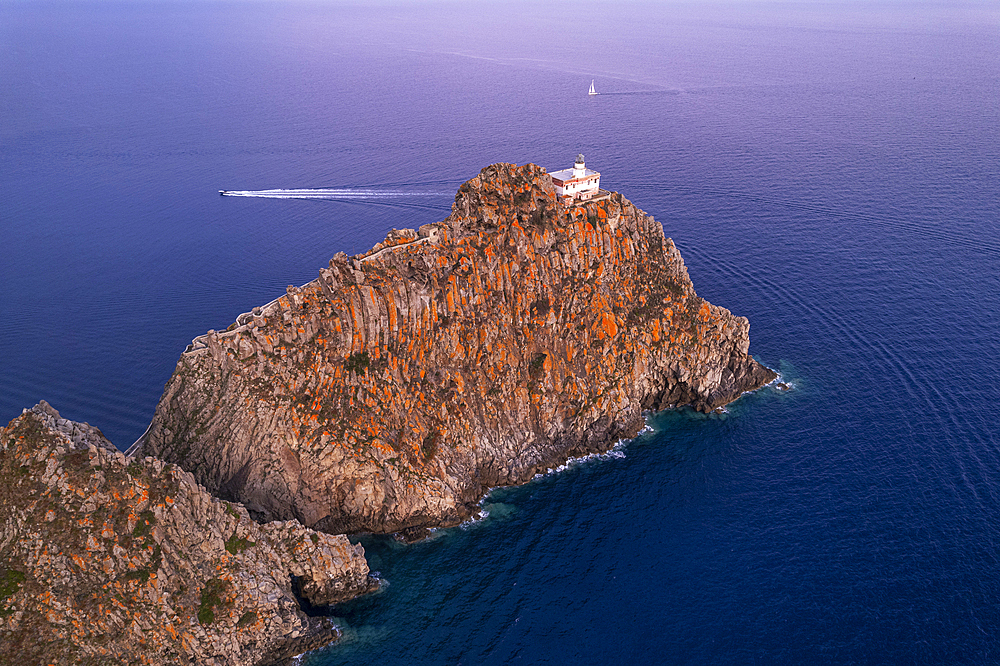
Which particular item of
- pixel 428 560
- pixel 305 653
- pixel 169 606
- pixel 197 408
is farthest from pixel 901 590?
pixel 197 408

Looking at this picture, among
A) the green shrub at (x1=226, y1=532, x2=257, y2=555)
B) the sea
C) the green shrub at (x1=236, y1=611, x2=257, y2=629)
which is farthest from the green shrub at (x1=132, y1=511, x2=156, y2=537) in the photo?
the sea

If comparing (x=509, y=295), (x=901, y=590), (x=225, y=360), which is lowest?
(x=901, y=590)

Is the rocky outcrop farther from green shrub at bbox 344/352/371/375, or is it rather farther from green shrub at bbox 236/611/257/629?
green shrub at bbox 344/352/371/375

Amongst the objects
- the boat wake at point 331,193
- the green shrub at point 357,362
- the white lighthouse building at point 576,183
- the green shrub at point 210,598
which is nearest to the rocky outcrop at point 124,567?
the green shrub at point 210,598

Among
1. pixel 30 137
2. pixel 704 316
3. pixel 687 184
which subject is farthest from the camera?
pixel 30 137

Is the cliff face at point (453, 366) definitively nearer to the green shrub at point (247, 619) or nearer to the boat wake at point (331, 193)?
the green shrub at point (247, 619)

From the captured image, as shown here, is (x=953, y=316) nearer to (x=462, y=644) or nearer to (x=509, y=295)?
(x=509, y=295)

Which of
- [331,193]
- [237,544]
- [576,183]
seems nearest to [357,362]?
[237,544]
